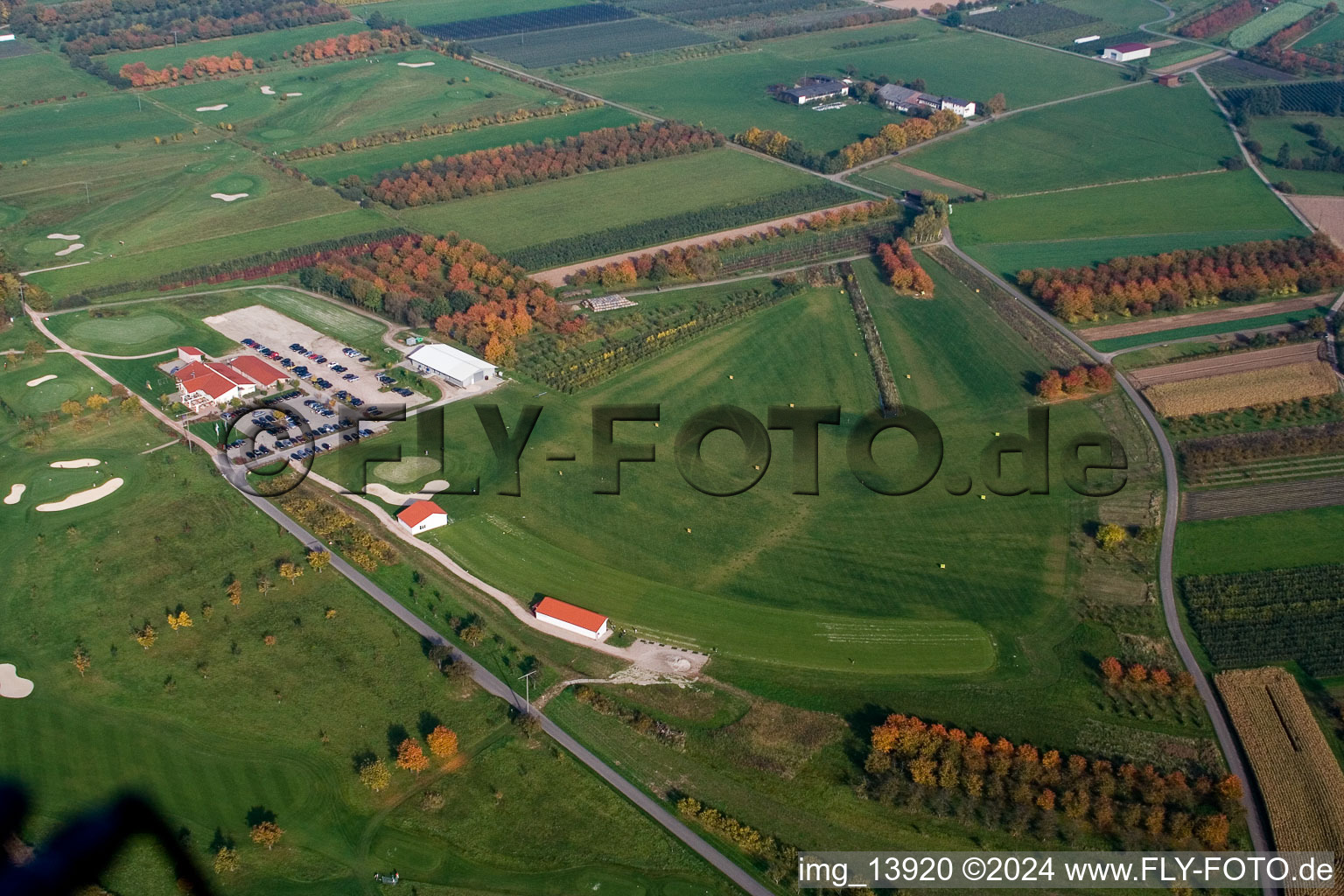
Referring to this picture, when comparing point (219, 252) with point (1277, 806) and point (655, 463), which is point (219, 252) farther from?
point (1277, 806)

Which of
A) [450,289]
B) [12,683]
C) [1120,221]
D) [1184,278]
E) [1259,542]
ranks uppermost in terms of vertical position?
[1120,221]

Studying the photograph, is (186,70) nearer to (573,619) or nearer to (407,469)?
(407,469)

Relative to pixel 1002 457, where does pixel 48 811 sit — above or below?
below

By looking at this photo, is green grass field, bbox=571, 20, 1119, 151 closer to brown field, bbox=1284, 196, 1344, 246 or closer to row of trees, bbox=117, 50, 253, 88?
brown field, bbox=1284, 196, 1344, 246

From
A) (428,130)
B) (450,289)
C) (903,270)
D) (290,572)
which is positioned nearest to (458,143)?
(428,130)

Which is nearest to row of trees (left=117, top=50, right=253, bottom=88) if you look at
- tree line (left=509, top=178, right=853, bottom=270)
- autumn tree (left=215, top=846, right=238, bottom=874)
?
tree line (left=509, top=178, right=853, bottom=270)

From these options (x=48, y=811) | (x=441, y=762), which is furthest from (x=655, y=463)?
(x=48, y=811)
